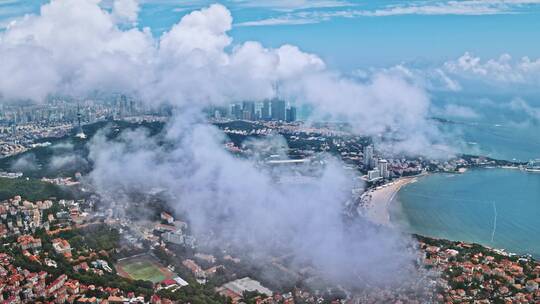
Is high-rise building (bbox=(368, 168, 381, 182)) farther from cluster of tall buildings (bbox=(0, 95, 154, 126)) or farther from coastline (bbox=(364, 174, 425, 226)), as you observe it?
cluster of tall buildings (bbox=(0, 95, 154, 126))

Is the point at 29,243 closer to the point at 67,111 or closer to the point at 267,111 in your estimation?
the point at 67,111

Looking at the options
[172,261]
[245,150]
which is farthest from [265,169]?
[172,261]

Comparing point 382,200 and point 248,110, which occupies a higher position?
point 248,110

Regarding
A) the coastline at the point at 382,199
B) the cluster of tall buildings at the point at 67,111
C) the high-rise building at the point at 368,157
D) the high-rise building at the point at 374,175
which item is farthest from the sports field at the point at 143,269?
the cluster of tall buildings at the point at 67,111

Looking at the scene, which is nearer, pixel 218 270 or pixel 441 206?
pixel 218 270

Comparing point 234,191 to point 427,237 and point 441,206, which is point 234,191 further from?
point 441,206

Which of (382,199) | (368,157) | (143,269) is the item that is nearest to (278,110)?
(368,157)
